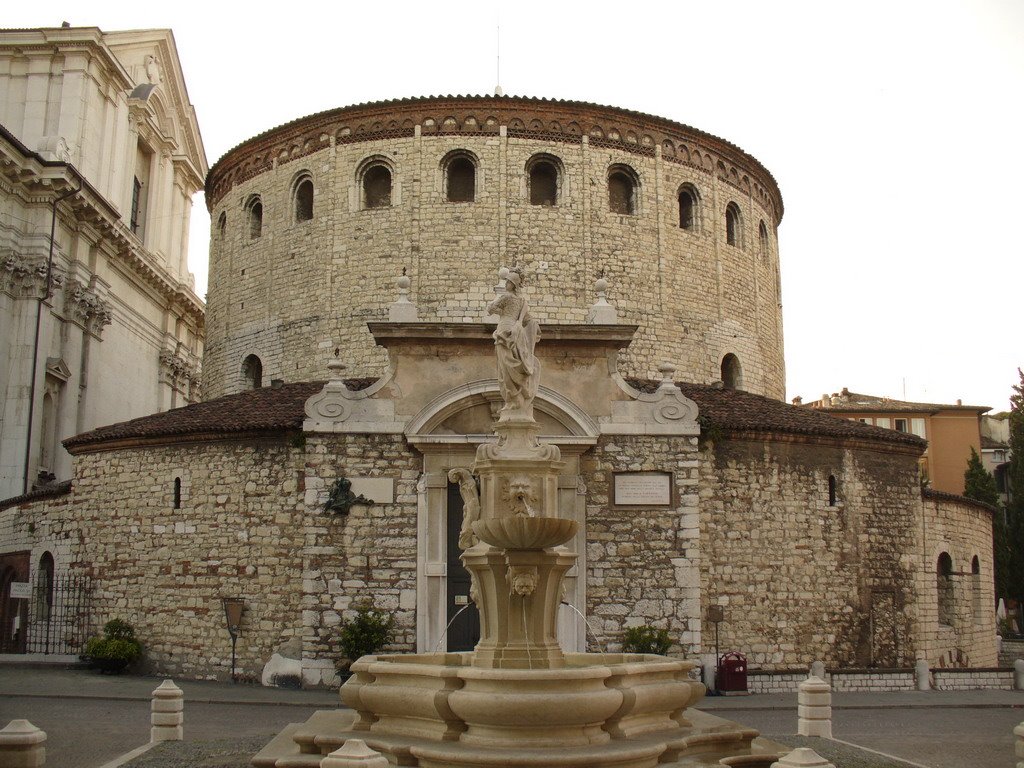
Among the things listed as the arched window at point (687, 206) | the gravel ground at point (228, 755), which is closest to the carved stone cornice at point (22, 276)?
the arched window at point (687, 206)

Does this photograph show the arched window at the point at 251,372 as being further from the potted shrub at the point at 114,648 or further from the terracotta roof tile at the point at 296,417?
the potted shrub at the point at 114,648

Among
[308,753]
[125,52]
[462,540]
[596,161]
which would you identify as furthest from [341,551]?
[125,52]

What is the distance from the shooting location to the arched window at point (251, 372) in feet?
89.7

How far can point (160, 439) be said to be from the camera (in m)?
22.3

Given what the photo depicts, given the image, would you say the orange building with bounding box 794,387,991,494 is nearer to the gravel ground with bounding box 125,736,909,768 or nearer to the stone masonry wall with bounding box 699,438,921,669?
the stone masonry wall with bounding box 699,438,921,669

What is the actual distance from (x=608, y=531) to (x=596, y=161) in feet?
32.8

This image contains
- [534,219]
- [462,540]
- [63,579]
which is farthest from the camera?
[534,219]


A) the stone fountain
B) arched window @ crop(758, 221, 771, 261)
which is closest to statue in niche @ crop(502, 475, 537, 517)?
the stone fountain

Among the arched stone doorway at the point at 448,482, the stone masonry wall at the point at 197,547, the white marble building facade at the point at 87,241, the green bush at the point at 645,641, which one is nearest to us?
the green bush at the point at 645,641

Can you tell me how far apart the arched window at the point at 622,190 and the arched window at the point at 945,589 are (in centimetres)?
1146

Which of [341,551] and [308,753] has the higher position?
[341,551]

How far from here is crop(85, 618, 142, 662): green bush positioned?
68.9 feet

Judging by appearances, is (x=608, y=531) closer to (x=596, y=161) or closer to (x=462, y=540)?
(x=462, y=540)

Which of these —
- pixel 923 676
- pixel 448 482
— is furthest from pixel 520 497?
pixel 923 676
